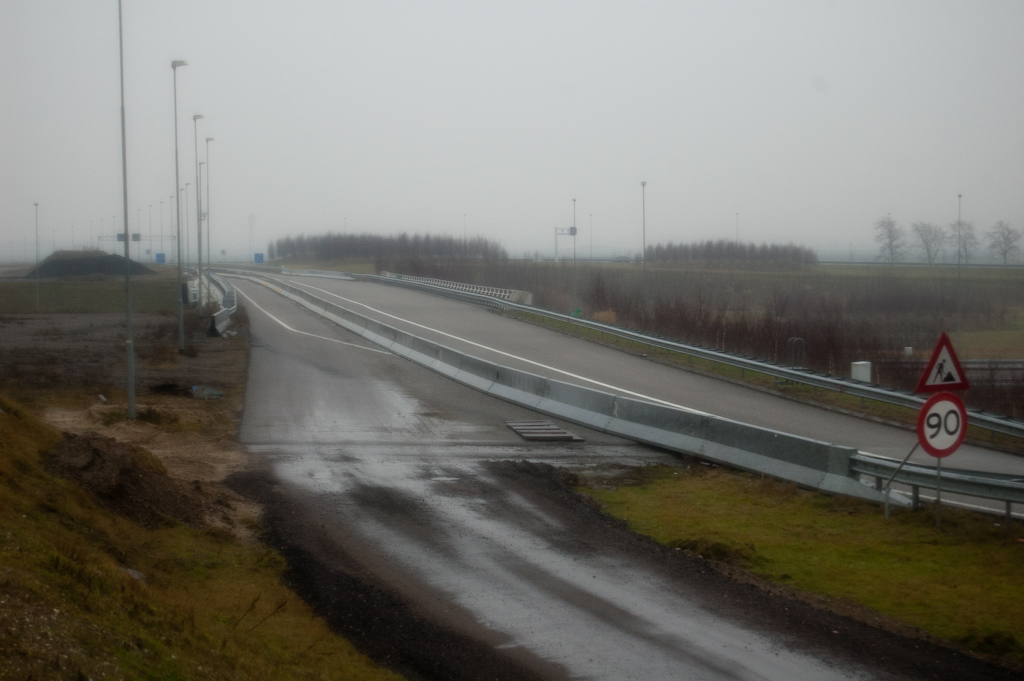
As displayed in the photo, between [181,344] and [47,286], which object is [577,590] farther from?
[47,286]

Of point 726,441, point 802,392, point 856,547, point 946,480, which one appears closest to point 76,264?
point 802,392

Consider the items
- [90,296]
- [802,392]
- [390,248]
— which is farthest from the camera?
[390,248]

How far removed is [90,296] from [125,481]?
73240 mm

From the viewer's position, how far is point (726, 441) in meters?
14.8

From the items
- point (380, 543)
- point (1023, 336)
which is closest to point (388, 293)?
point (1023, 336)

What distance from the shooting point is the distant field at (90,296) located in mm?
62153

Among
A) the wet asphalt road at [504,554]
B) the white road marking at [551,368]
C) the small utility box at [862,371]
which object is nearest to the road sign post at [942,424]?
the wet asphalt road at [504,554]

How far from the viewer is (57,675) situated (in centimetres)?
441

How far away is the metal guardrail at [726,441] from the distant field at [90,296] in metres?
41.5

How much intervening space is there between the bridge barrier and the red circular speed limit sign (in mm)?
1527

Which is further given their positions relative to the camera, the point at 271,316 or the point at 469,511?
the point at 271,316

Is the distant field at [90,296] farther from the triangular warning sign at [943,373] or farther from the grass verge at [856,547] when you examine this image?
the triangular warning sign at [943,373]

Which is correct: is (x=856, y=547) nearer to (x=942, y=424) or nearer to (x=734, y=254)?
(x=942, y=424)

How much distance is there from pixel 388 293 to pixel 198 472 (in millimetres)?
51755
